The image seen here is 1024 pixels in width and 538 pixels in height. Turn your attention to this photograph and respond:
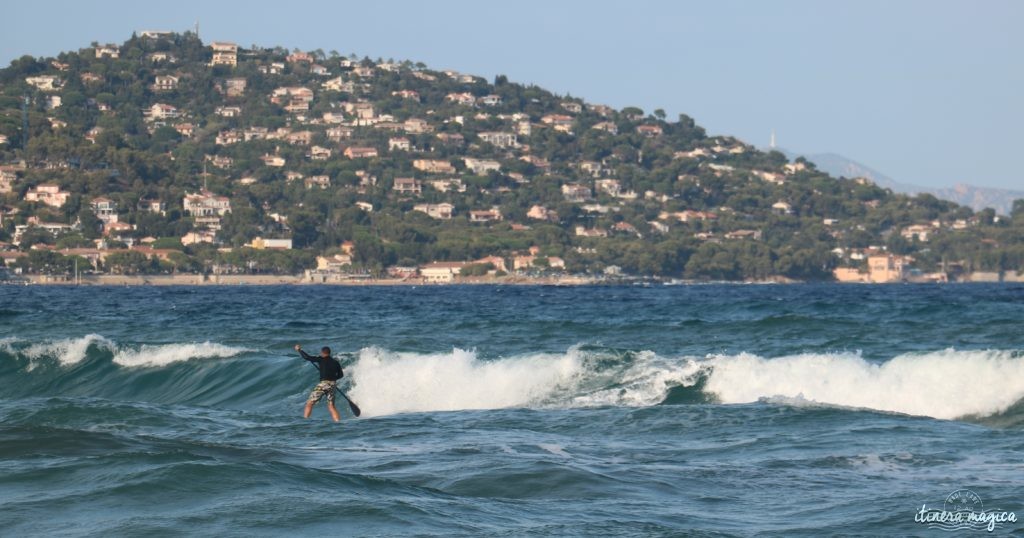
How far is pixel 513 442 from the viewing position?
16.1 m

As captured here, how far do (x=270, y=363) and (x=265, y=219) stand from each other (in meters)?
145

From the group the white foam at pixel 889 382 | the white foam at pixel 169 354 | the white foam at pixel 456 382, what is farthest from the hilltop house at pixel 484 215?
the white foam at pixel 889 382

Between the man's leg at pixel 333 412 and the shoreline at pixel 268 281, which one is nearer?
the man's leg at pixel 333 412

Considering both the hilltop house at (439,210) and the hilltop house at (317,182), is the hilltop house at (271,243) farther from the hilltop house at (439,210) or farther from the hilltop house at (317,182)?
the hilltop house at (317,182)

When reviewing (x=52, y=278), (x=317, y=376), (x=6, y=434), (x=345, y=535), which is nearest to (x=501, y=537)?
(x=345, y=535)

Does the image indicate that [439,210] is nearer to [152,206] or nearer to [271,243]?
[271,243]

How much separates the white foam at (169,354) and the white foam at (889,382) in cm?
1060

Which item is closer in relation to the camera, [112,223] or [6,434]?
[6,434]

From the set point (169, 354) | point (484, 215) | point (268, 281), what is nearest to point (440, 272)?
point (268, 281)

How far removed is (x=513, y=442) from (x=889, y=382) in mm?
7675

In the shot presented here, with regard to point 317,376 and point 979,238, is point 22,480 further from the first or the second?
point 979,238

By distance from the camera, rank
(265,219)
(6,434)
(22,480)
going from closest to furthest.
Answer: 1. (22,480)
2. (6,434)
3. (265,219)

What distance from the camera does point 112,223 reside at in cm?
15988

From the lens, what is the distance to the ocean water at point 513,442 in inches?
468
